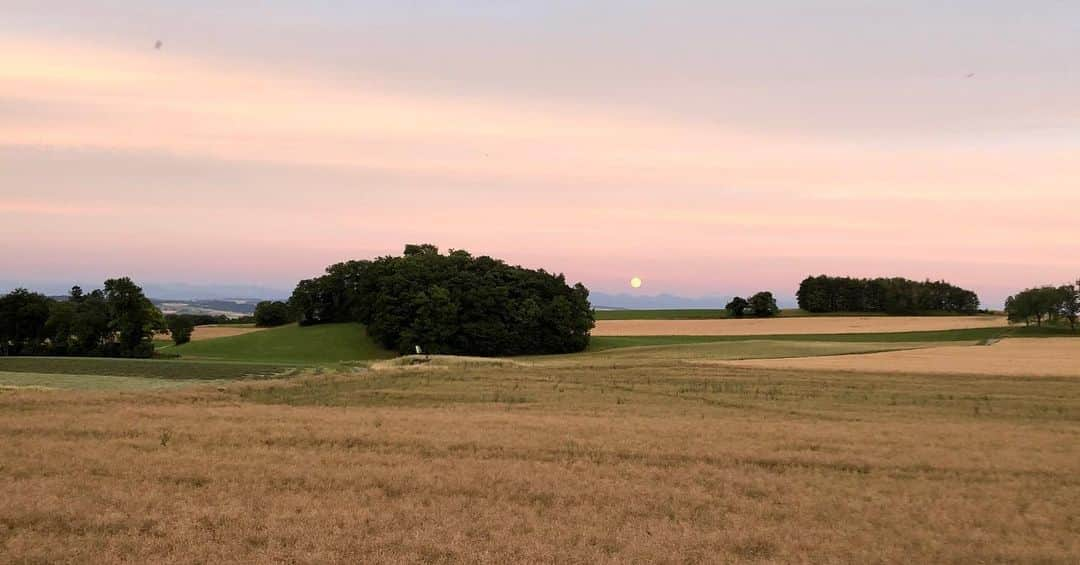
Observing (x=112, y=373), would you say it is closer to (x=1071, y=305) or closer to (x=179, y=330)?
(x=179, y=330)

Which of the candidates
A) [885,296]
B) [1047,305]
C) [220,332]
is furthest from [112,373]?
[885,296]

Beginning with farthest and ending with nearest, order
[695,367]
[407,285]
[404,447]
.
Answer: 1. [407,285]
2. [695,367]
3. [404,447]

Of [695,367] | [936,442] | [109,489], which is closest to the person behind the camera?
[109,489]

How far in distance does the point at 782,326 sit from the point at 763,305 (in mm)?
22913

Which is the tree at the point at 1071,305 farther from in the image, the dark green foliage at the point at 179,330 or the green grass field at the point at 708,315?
the dark green foliage at the point at 179,330

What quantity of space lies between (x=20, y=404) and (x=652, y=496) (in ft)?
75.0

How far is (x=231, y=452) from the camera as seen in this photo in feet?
54.6

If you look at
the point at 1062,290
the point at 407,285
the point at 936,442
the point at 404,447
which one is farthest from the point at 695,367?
the point at 1062,290

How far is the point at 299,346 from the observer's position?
251ft

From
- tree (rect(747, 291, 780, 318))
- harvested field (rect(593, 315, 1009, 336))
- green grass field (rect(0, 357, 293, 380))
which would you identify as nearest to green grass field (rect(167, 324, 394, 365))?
green grass field (rect(0, 357, 293, 380))

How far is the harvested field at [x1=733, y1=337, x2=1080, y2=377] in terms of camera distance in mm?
40688

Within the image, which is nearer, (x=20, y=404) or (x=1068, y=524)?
(x=1068, y=524)

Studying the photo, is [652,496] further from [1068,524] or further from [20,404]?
[20,404]

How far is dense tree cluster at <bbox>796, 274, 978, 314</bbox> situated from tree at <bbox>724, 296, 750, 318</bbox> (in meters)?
22.2
